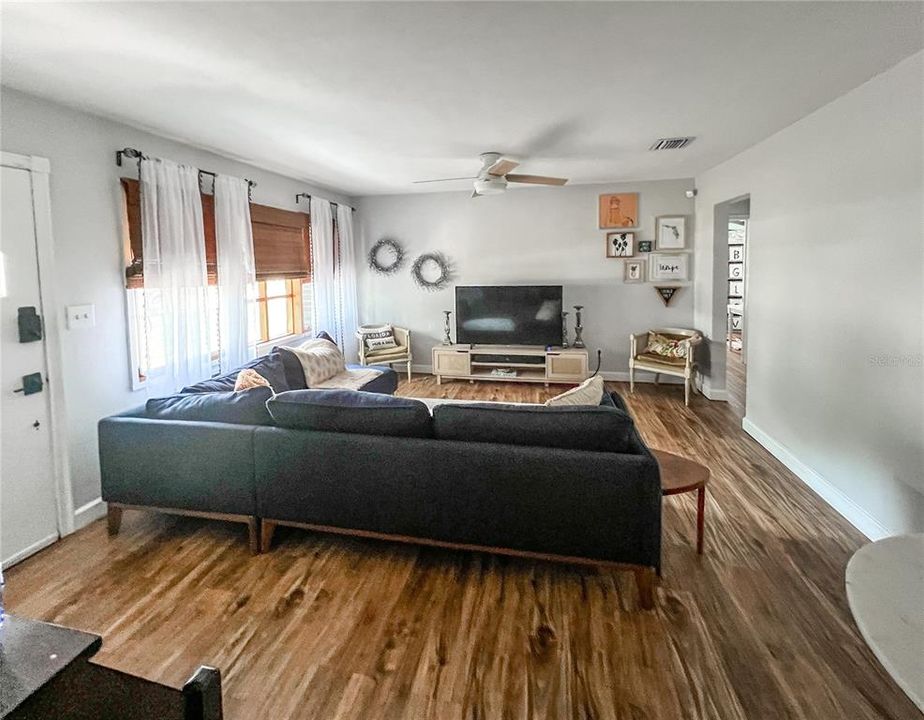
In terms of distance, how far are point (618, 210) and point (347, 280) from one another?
3.46 metres

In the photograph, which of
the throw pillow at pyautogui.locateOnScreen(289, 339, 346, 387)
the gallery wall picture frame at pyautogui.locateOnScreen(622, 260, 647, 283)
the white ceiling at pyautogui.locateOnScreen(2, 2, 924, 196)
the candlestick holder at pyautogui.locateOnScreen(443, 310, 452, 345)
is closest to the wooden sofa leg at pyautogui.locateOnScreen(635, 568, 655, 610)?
the white ceiling at pyautogui.locateOnScreen(2, 2, 924, 196)

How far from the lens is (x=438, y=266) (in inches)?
279

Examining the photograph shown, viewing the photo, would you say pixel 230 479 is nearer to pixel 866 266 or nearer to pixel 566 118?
pixel 566 118

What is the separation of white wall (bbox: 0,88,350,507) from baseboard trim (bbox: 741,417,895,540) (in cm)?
452

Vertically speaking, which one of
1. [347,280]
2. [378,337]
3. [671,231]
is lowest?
[378,337]

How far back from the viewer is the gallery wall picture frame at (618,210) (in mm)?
6348

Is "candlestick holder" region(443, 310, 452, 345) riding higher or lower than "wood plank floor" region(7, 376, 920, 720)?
higher

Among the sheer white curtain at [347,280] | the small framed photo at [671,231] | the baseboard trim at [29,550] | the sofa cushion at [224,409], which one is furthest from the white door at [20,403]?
the small framed photo at [671,231]

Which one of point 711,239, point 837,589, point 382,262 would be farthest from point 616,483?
point 382,262

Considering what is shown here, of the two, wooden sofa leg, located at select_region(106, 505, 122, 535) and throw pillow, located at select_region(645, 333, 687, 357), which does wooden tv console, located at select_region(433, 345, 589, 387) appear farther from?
wooden sofa leg, located at select_region(106, 505, 122, 535)

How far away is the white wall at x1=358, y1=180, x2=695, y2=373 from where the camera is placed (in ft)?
21.2

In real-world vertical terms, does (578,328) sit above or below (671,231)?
below

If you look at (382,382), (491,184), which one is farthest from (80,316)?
(491,184)

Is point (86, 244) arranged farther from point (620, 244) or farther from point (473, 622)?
point (620, 244)
